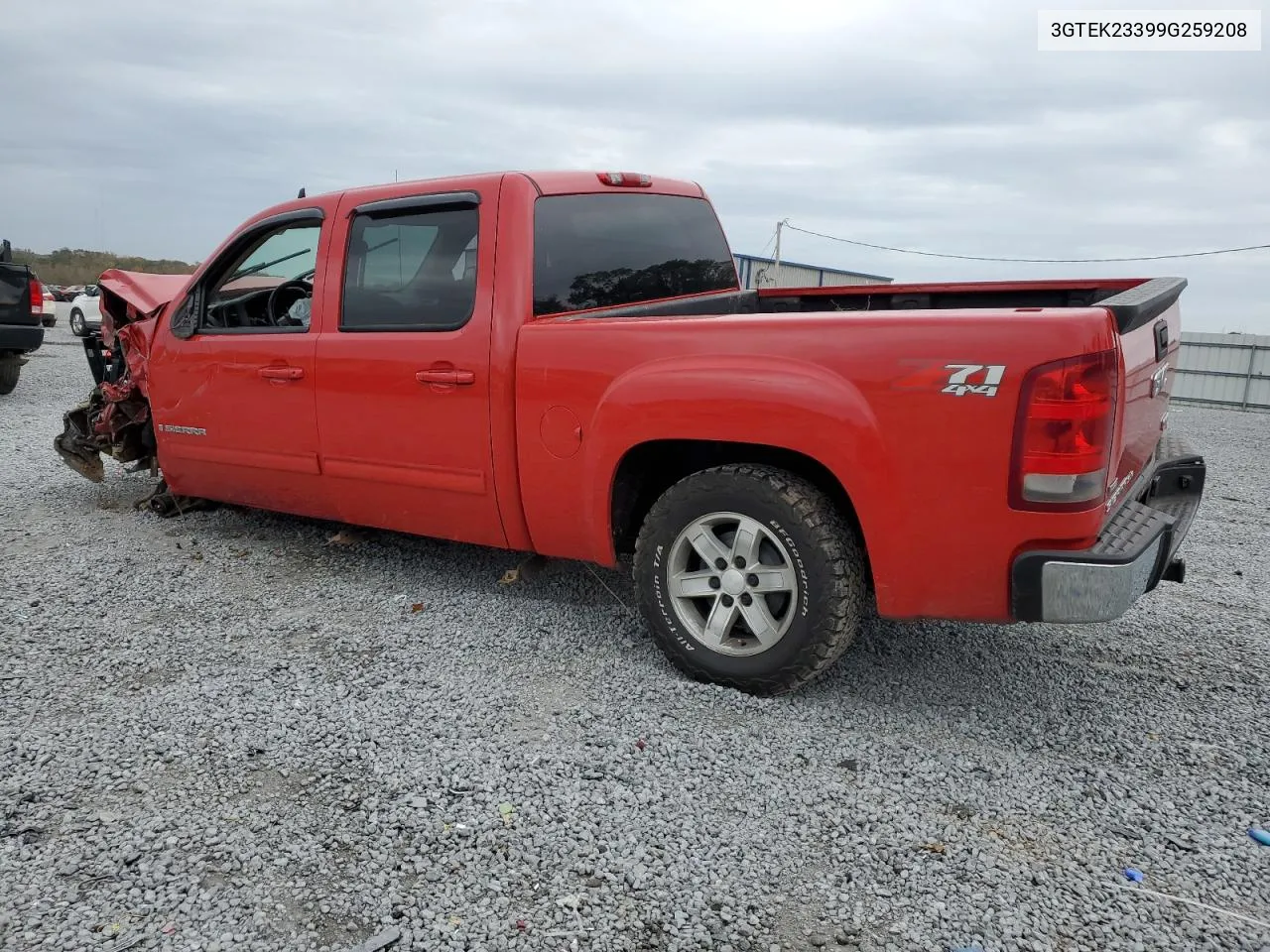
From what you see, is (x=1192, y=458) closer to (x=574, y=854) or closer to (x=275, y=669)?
(x=574, y=854)

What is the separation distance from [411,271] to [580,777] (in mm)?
2367

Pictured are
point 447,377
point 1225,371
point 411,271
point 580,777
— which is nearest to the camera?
point 580,777

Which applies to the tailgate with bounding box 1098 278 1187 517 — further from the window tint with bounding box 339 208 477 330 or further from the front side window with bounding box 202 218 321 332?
the front side window with bounding box 202 218 321 332

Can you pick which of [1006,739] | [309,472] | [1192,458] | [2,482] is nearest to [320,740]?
[309,472]

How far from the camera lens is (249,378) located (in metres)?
4.71

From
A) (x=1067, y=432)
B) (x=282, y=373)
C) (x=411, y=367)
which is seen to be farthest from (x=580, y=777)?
(x=282, y=373)

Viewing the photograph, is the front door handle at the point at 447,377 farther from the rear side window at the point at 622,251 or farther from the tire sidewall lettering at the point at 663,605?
the tire sidewall lettering at the point at 663,605

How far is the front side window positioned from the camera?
186 inches

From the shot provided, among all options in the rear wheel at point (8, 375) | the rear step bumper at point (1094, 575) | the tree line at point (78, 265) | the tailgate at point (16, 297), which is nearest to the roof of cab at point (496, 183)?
the rear step bumper at point (1094, 575)

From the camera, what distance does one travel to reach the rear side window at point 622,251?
3.93 m

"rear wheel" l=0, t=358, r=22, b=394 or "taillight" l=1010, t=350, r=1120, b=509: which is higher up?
"taillight" l=1010, t=350, r=1120, b=509

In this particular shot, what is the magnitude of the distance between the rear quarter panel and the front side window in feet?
6.28

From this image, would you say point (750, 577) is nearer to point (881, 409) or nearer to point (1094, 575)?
point (881, 409)

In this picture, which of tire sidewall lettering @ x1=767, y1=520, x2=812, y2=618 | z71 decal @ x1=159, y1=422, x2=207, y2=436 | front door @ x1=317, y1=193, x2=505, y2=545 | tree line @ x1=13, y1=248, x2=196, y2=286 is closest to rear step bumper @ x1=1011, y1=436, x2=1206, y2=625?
tire sidewall lettering @ x1=767, y1=520, x2=812, y2=618
